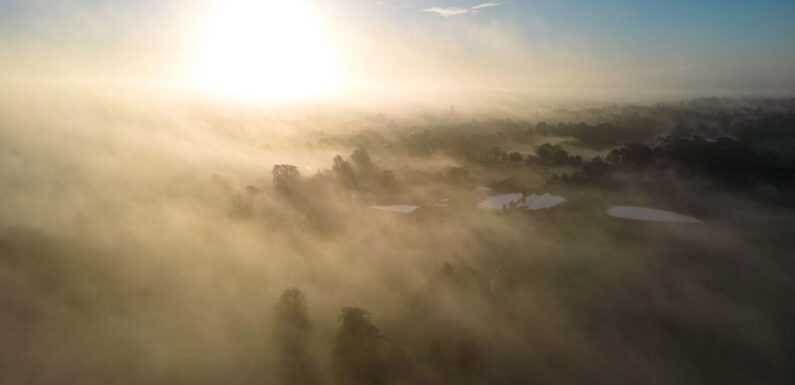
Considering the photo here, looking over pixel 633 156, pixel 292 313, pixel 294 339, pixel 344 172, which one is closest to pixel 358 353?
pixel 294 339

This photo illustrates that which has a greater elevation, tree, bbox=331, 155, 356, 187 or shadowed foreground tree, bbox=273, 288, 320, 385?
tree, bbox=331, 155, 356, 187

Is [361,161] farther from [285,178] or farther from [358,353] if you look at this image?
[358,353]

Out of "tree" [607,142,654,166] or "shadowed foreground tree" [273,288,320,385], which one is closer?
"shadowed foreground tree" [273,288,320,385]

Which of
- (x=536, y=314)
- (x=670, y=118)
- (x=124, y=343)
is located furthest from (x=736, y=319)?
(x=670, y=118)

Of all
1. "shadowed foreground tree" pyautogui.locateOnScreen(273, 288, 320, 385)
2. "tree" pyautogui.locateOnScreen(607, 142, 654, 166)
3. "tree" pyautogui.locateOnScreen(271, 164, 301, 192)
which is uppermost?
"tree" pyautogui.locateOnScreen(271, 164, 301, 192)

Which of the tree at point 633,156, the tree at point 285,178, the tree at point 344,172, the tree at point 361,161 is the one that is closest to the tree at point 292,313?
the tree at point 285,178

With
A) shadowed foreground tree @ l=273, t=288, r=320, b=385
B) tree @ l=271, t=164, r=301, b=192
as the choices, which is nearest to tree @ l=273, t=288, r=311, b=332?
shadowed foreground tree @ l=273, t=288, r=320, b=385

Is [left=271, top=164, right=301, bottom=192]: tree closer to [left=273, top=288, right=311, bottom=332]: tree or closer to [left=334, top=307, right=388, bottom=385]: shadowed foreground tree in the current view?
[left=273, top=288, right=311, bottom=332]: tree
